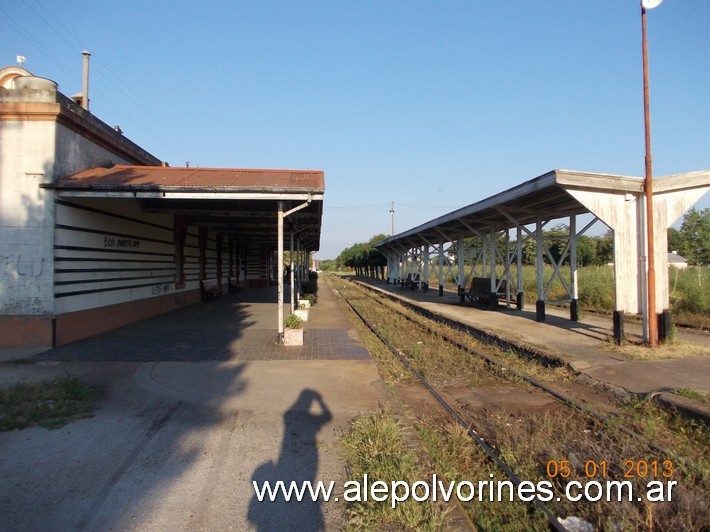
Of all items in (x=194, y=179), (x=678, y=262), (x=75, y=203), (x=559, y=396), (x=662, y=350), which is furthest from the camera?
(x=678, y=262)

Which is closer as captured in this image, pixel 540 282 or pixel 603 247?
pixel 540 282

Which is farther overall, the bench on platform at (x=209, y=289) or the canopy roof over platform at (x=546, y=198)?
the bench on platform at (x=209, y=289)

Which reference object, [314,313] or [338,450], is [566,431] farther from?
[314,313]

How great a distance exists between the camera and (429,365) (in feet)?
28.5

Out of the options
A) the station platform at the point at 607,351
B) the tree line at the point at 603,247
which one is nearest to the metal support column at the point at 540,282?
the station platform at the point at 607,351

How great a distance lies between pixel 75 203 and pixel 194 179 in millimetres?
2532

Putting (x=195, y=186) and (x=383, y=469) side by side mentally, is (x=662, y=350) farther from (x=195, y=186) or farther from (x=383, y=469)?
(x=195, y=186)

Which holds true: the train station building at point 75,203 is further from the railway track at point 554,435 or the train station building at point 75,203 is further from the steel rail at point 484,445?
the railway track at point 554,435

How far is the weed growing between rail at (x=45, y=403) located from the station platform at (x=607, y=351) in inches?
293

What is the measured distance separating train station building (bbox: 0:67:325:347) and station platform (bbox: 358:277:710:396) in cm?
586

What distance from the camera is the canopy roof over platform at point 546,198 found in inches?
369

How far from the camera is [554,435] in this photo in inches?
192

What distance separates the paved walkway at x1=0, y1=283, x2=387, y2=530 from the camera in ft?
10.7

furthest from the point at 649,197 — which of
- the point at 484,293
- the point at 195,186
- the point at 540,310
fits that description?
the point at 484,293
